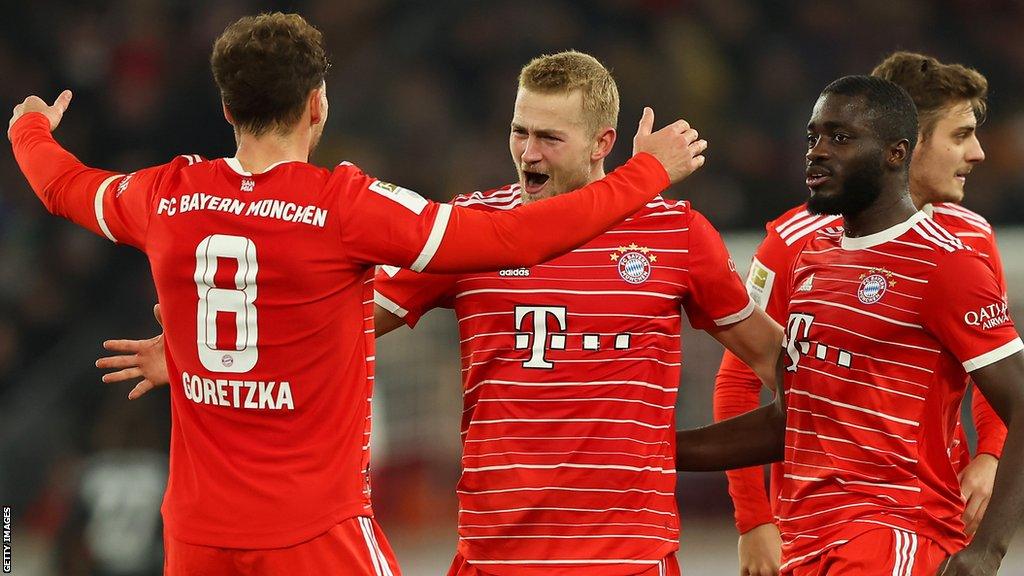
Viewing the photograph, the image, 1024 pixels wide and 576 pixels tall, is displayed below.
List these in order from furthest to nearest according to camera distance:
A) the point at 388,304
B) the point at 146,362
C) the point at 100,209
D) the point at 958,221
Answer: the point at 958,221 → the point at 388,304 → the point at 146,362 → the point at 100,209

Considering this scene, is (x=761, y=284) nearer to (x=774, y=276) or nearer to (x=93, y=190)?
(x=774, y=276)

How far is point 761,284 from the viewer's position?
4.44 metres

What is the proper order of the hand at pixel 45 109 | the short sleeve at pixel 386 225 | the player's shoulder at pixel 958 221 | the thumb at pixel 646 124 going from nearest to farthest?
the short sleeve at pixel 386 225, the thumb at pixel 646 124, the hand at pixel 45 109, the player's shoulder at pixel 958 221

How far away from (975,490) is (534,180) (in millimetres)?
1545

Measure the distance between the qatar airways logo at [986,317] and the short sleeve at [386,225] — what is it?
139 cm

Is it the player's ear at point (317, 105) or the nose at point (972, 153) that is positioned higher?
the nose at point (972, 153)

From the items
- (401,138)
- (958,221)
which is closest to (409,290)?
(958,221)

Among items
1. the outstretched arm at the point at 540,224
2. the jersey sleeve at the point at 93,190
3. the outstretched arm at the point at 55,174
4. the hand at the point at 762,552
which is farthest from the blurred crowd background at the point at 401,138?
the outstretched arm at the point at 540,224

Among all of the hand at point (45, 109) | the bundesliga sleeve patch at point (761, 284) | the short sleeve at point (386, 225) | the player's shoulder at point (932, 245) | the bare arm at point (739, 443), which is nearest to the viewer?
the short sleeve at point (386, 225)

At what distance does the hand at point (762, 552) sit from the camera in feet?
14.1

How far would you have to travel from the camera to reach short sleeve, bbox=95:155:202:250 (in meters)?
3.33

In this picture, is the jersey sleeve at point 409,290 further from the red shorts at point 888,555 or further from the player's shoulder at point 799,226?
the red shorts at point 888,555

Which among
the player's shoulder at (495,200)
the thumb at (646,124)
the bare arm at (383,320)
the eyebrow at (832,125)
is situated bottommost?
the bare arm at (383,320)

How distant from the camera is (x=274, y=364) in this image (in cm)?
321
